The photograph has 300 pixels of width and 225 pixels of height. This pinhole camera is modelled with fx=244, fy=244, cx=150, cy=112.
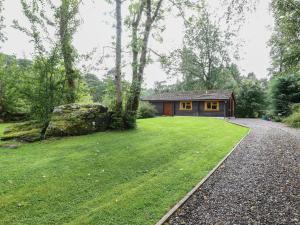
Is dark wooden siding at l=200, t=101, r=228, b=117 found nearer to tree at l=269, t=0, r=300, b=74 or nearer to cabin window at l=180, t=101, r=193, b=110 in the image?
cabin window at l=180, t=101, r=193, b=110

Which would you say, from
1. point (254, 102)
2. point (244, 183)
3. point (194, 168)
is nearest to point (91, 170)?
point (194, 168)

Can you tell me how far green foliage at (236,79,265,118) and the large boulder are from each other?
27.7 meters

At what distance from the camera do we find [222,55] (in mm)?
45031

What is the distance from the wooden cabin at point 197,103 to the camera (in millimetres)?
31625

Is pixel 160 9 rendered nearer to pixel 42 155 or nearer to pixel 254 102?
pixel 42 155

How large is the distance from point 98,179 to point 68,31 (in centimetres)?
1025

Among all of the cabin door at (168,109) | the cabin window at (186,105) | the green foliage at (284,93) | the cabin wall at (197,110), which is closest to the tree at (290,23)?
the green foliage at (284,93)

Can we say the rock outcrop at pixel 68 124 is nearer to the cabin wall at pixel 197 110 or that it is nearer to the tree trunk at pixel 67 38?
the tree trunk at pixel 67 38

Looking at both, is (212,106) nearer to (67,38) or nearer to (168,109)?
(168,109)

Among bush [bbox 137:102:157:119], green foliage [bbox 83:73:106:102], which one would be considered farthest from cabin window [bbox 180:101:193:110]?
green foliage [bbox 83:73:106:102]

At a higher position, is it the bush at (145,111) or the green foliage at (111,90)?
the green foliage at (111,90)

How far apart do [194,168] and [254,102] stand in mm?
31633

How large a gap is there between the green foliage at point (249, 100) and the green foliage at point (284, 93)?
807cm

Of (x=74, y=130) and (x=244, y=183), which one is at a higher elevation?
(x=74, y=130)
